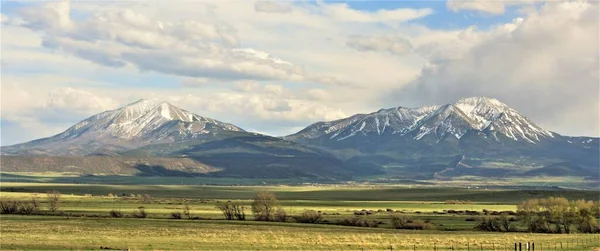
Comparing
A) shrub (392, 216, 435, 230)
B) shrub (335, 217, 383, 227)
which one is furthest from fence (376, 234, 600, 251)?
shrub (335, 217, 383, 227)

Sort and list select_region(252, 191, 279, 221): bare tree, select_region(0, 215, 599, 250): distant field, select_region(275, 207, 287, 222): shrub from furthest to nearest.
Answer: select_region(252, 191, 279, 221): bare tree → select_region(275, 207, 287, 222): shrub → select_region(0, 215, 599, 250): distant field

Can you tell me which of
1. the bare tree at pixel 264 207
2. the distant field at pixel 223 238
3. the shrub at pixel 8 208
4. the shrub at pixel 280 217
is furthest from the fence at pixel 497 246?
the shrub at pixel 8 208

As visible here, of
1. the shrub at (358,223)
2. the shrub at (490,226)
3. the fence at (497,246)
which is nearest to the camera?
the fence at (497,246)

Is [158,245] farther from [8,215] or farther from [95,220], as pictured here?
[8,215]

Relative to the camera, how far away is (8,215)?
105062 mm

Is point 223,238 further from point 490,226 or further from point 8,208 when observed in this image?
point 8,208

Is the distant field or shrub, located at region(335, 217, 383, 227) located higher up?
shrub, located at region(335, 217, 383, 227)

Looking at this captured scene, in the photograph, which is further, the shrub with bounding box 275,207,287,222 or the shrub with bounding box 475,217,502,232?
the shrub with bounding box 275,207,287,222

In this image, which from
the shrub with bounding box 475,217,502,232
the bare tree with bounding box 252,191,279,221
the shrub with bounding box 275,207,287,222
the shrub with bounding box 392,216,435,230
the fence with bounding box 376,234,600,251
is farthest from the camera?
the bare tree with bounding box 252,191,279,221

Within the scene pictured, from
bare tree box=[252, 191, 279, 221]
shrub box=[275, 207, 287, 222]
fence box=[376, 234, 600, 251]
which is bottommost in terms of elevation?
fence box=[376, 234, 600, 251]

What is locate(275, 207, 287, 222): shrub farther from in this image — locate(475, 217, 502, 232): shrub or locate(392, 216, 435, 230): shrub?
locate(475, 217, 502, 232): shrub

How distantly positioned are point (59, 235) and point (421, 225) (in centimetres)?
4540

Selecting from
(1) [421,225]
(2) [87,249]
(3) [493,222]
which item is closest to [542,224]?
(3) [493,222]

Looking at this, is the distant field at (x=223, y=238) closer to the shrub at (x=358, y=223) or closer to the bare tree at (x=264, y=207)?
the shrub at (x=358, y=223)
